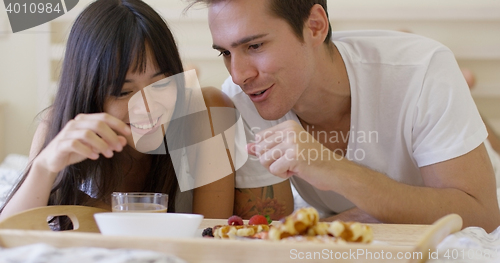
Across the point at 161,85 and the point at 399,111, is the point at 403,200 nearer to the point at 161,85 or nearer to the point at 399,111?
the point at 399,111

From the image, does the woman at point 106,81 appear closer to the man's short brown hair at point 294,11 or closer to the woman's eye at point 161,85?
the woman's eye at point 161,85

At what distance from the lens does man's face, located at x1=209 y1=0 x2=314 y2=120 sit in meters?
1.20

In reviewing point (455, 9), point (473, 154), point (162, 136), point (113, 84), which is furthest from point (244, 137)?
point (455, 9)

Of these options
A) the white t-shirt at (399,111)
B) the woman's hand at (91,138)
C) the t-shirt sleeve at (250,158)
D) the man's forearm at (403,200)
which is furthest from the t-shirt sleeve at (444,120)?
the woman's hand at (91,138)

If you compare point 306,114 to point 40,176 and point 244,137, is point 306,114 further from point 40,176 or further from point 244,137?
point 40,176

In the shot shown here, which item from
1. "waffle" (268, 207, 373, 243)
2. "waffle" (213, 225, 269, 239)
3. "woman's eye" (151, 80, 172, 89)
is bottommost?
"waffle" (213, 225, 269, 239)

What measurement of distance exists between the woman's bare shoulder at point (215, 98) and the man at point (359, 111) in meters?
0.05

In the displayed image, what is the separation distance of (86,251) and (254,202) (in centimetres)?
83

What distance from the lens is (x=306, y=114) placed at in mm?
1413

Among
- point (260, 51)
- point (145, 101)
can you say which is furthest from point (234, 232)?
point (260, 51)

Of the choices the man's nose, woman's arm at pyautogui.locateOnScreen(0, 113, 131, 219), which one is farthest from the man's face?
woman's arm at pyautogui.locateOnScreen(0, 113, 131, 219)

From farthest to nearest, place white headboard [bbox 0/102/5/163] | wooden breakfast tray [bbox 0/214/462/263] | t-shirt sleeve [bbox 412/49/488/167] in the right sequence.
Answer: white headboard [bbox 0/102/5/163] < t-shirt sleeve [bbox 412/49/488/167] < wooden breakfast tray [bbox 0/214/462/263]

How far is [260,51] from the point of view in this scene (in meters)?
1.23

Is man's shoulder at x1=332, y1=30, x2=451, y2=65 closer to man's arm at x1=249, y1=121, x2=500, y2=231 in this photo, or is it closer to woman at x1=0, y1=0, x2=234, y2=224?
man's arm at x1=249, y1=121, x2=500, y2=231
